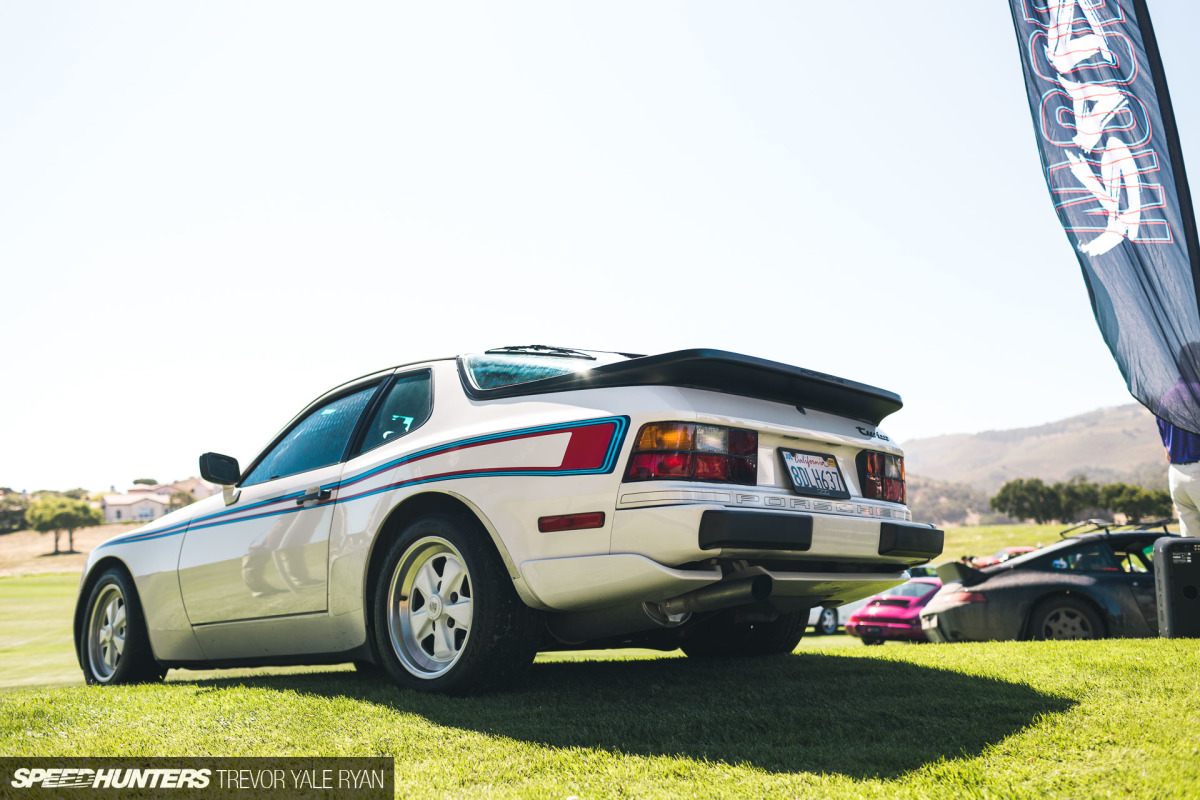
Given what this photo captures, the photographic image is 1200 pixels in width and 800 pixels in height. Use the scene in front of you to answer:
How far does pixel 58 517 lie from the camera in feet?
382

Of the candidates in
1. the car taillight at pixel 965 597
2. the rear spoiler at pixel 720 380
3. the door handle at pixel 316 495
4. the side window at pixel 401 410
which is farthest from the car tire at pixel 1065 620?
the door handle at pixel 316 495

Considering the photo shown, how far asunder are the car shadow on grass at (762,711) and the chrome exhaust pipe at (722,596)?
0.38m

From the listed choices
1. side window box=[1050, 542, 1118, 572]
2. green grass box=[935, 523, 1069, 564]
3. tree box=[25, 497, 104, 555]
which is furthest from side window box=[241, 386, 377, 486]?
tree box=[25, 497, 104, 555]

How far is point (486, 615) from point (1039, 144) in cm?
626

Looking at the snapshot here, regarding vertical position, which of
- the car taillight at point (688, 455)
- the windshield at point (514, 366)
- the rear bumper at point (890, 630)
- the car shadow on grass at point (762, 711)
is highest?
the windshield at point (514, 366)

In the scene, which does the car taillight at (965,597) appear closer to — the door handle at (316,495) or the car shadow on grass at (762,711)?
the car shadow on grass at (762,711)

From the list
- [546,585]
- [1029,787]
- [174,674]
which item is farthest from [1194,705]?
[174,674]

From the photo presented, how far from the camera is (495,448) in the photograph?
3.66 meters

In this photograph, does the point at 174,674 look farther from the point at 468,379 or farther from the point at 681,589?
the point at 681,589

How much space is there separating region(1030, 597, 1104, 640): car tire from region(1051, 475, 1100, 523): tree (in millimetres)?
107659

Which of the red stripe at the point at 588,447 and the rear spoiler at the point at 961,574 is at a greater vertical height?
the red stripe at the point at 588,447

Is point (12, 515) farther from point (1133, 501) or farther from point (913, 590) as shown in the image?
point (1133, 501)

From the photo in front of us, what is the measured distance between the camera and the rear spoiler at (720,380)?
11.4 feet

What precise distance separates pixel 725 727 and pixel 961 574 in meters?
6.92
